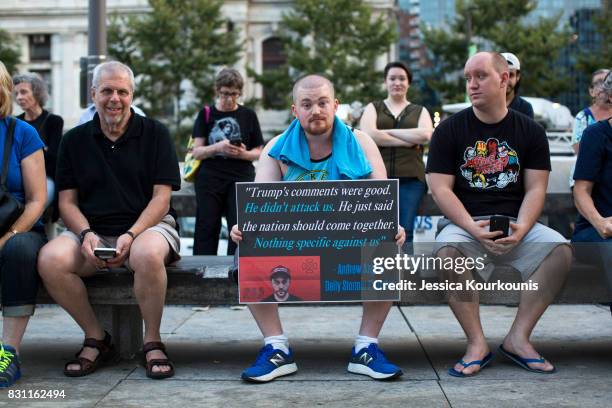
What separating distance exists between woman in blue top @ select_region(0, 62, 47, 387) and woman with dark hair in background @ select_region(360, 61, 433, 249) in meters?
3.13

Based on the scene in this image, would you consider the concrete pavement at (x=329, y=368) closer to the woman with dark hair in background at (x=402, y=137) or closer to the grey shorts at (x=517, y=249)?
the grey shorts at (x=517, y=249)

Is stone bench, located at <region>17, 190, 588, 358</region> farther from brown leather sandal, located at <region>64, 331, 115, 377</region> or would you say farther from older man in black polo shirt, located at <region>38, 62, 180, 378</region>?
brown leather sandal, located at <region>64, 331, 115, 377</region>

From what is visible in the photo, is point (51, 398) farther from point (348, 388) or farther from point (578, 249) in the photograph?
point (578, 249)

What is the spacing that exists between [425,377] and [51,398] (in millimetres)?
1951

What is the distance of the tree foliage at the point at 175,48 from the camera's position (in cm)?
4953

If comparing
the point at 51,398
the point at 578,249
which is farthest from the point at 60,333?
the point at 578,249

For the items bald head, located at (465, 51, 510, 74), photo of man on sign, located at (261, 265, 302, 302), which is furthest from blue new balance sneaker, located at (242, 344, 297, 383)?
bald head, located at (465, 51, 510, 74)

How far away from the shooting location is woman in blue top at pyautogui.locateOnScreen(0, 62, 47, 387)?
5312mm

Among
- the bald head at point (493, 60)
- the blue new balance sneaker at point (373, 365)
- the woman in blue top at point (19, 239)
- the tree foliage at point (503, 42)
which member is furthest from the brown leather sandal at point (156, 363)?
the tree foliage at point (503, 42)

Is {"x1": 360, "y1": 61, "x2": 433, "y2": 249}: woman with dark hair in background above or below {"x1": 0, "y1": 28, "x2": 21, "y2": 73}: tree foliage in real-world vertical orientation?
below

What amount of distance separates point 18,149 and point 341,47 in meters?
44.0

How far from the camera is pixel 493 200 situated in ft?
18.4

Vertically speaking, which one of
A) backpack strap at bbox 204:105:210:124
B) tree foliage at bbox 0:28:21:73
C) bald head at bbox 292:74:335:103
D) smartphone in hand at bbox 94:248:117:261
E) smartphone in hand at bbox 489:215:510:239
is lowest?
smartphone in hand at bbox 94:248:117:261

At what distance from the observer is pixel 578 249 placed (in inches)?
221
